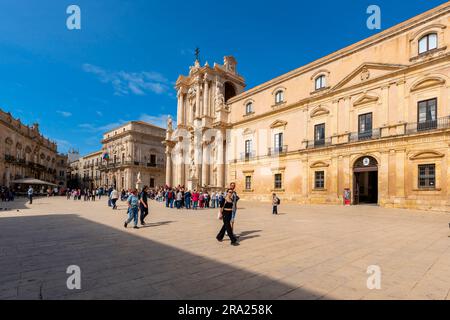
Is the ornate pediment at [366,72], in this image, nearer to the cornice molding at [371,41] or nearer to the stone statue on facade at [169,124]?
the cornice molding at [371,41]

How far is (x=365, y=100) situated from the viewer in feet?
66.7

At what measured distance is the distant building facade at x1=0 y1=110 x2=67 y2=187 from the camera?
119 ft

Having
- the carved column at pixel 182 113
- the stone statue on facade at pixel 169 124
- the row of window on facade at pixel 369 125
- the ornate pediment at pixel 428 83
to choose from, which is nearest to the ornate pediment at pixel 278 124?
the row of window on facade at pixel 369 125

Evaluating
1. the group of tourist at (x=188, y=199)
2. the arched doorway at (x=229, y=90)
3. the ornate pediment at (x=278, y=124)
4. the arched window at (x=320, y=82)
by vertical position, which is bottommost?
the group of tourist at (x=188, y=199)

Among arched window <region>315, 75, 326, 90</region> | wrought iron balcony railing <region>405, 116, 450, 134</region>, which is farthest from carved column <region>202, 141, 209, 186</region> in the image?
wrought iron balcony railing <region>405, 116, 450, 134</region>

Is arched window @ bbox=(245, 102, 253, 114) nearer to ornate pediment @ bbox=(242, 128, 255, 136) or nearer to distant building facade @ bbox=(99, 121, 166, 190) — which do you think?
ornate pediment @ bbox=(242, 128, 255, 136)

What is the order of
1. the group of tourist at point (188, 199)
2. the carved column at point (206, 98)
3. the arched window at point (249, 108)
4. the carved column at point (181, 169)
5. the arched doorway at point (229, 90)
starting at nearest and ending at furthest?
the group of tourist at point (188, 199), the arched window at point (249, 108), the carved column at point (206, 98), the carved column at point (181, 169), the arched doorway at point (229, 90)

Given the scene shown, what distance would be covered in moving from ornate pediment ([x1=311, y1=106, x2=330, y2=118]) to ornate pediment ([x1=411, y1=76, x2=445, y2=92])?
6.49 m

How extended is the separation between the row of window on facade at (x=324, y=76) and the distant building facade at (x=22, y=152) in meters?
33.8

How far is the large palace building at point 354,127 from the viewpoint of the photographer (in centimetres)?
1695

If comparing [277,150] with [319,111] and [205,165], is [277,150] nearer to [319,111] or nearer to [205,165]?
[319,111]

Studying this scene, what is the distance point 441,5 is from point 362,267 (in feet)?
68.9

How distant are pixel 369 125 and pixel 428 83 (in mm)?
4472

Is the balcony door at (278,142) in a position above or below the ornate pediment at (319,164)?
Answer: above
